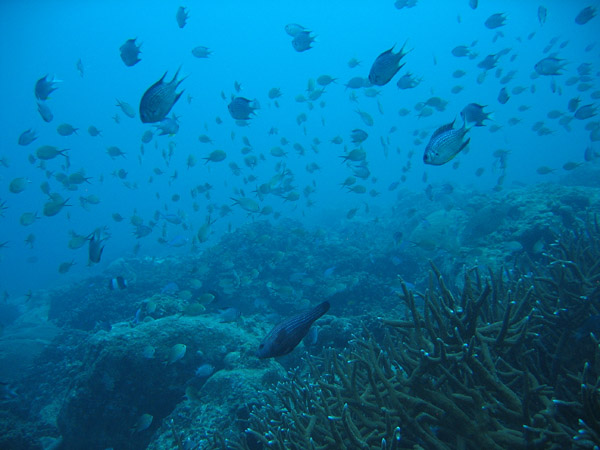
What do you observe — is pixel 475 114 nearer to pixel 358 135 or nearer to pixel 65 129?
pixel 358 135

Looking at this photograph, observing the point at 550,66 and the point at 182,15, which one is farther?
the point at 550,66

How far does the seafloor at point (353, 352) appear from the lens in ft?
7.22

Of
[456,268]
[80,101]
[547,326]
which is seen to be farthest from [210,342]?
[80,101]

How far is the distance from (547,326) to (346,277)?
21.6 ft

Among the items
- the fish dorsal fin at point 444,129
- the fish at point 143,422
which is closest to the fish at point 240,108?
the fish dorsal fin at point 444,129

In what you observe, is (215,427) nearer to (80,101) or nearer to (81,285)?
(81,285)

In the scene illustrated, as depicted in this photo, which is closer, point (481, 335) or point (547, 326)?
point (481, 335)

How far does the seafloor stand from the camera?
7.22 ft

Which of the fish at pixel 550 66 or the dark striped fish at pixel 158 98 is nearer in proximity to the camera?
the dark striped fish at pixel 158 98

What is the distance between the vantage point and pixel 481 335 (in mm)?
2480

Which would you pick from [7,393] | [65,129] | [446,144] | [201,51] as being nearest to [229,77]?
[201,51]

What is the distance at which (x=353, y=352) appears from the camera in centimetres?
335

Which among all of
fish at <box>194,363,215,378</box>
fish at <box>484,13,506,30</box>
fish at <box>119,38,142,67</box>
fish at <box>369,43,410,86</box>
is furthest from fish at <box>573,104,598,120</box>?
fish at <box>194,363,215,378</box>

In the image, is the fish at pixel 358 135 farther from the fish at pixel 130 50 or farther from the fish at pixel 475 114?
the fish at pixel 130 50
